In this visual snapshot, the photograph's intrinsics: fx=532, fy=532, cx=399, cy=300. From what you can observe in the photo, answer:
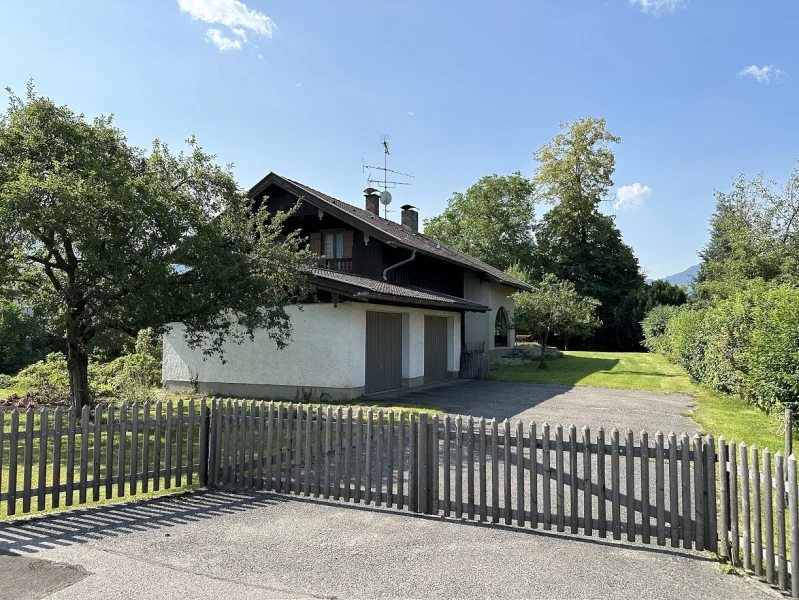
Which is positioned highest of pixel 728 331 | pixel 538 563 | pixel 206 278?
pixel 206 278

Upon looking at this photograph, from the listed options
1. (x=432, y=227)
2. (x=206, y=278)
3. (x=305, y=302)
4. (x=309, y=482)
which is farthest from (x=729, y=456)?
(x=432, y=227)

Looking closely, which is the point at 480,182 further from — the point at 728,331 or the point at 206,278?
the point at 206,278

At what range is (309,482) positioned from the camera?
636cm

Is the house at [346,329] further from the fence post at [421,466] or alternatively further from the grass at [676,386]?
the fence post at [421,466]

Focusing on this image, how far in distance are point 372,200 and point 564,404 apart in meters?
14.4

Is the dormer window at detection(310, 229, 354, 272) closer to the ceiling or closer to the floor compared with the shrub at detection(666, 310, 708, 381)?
closer to the ceiling

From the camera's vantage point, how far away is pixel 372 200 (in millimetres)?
25094

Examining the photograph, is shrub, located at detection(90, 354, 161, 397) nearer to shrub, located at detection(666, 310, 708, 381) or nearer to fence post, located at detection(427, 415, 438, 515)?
fence post, located at detection(427, 415, 438, 515)

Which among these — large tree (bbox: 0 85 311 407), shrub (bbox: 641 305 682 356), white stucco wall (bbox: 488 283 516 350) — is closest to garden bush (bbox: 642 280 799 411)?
white stucco wall (bbox: 488 283 516 350)

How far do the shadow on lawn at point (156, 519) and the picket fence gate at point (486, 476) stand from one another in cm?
11

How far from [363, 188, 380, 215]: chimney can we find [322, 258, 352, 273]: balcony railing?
244 inches

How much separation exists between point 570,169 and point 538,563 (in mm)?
49629

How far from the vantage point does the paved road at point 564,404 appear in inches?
451

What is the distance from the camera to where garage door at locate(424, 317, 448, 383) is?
19.0m
